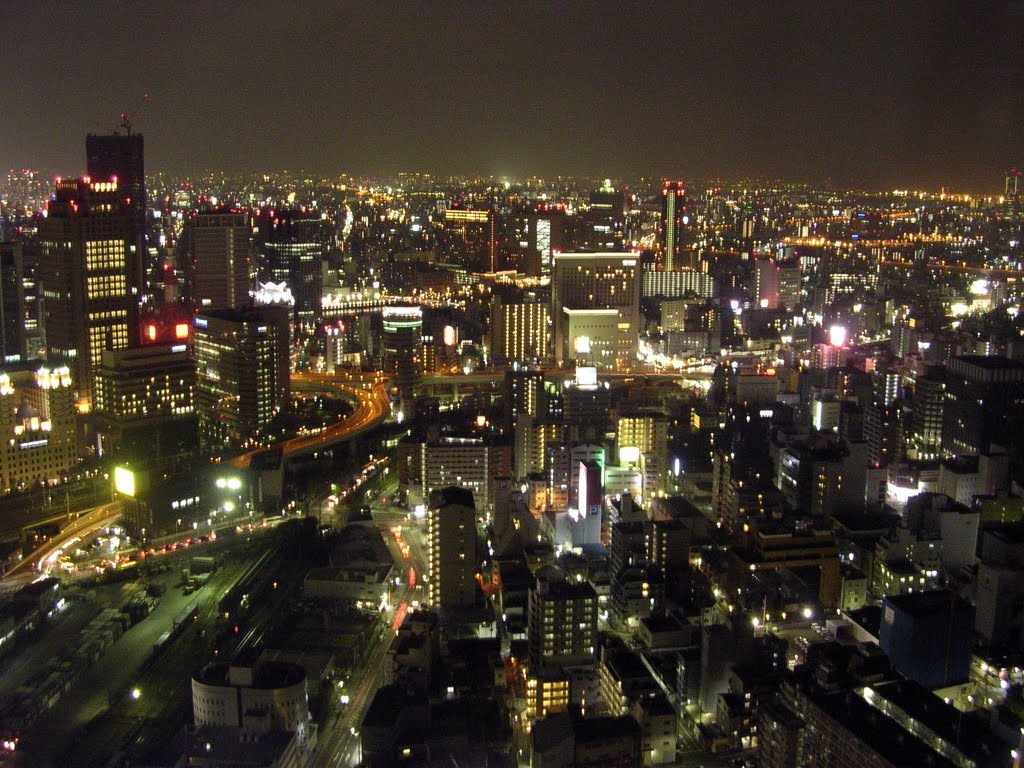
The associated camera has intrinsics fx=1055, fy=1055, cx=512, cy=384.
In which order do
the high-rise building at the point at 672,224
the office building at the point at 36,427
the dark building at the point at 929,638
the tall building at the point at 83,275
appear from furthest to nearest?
the high-rise building at the point at 672,224
the tall building at the point at 83,275
the office building at the point at 36,427
the dark building at the point at 929,638

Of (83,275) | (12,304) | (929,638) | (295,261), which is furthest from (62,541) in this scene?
(295,261)

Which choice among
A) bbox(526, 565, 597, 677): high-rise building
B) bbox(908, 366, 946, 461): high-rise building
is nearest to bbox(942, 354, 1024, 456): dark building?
bbox(908, 366, 946, 461): high-rise building

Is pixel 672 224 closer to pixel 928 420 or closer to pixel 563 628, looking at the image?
pixel 928 420

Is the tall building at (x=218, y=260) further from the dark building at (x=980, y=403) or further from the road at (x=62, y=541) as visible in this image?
the dark building at (x=980, y=403)

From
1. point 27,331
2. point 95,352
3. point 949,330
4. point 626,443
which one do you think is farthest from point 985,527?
point 27,331

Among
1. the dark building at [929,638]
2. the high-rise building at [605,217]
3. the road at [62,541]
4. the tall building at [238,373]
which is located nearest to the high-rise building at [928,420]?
the dark building at [929,638]

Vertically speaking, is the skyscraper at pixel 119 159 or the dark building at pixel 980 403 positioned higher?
the skyscraper at pixel 119 159

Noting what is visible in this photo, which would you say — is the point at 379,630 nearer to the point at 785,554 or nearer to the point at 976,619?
the point at 785,554
